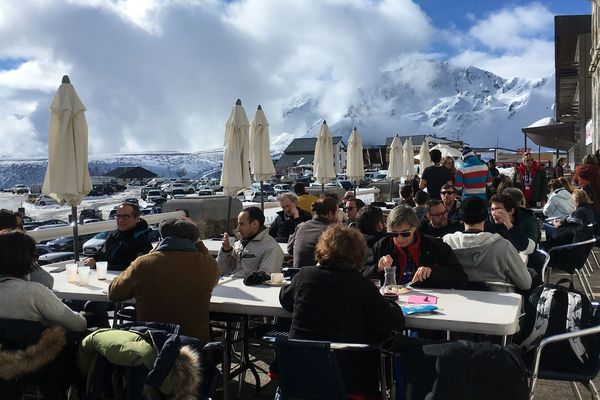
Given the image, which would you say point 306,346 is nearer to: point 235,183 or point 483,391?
point 483,391

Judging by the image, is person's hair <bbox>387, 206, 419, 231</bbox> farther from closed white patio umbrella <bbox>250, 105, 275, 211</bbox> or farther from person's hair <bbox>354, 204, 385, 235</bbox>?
closed white patio umbrella <bbox>250, 105, 275, 211</bbox>

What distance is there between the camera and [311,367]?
111 inches

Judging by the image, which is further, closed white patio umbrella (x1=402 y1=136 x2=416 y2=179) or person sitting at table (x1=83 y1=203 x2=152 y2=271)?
closed white patio umbrella (x1=402 y1=136 x2=416 y2=179)

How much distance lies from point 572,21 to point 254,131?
28.9 m

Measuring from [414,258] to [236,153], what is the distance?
5.40m

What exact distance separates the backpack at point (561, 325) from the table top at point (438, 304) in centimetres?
16

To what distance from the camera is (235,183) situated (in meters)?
9.05

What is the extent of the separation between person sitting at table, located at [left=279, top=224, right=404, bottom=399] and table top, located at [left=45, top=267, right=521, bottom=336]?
0.27 metres

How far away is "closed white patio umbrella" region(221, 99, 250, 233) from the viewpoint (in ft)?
29.7

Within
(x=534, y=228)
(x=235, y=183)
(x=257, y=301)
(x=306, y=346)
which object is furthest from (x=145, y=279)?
(x=235, y=183)

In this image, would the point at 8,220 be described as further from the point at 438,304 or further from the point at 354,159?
the point at 354,159

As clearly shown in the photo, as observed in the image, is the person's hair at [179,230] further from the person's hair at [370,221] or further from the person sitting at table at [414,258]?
the person's hair at [370,221]

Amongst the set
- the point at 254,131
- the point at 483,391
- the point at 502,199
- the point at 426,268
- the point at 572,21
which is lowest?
the point at 483,391

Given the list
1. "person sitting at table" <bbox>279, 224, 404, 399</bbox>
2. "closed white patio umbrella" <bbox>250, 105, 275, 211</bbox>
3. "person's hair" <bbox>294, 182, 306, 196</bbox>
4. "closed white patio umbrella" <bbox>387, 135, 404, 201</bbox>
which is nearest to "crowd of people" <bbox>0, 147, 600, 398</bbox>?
"person sitting at table" <bbox>279, 224, 404, 399</bbox>
